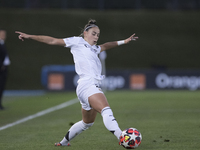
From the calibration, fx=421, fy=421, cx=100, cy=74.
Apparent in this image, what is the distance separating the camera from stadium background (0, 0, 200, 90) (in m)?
27.9

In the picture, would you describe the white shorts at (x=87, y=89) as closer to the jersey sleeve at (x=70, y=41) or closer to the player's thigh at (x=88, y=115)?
the player's thigh at (x=88, y=115)

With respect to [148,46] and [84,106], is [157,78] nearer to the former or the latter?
[148,46]

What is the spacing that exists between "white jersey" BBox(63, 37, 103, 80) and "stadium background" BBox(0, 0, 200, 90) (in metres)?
21.6

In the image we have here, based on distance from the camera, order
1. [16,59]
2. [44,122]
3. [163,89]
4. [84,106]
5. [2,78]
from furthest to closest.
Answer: [16,59]
[163,89]
[2,78]
[44,122]
[84,106]

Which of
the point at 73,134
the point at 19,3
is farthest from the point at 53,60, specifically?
the point at 73,134

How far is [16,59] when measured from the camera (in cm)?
2762

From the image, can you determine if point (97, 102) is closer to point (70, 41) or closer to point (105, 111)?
point (105, 111)

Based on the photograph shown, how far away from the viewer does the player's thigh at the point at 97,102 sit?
19.1ft

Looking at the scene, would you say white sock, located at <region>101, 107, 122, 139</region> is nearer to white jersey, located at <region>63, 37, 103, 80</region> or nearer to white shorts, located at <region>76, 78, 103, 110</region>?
white shorts, located at <region>76, 78, 103, 110</region>

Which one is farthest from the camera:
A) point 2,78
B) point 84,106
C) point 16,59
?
point 16,59

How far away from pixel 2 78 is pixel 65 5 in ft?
52.4

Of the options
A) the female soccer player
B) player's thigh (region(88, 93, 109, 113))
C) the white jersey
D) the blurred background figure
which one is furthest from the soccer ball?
the blurred background figure

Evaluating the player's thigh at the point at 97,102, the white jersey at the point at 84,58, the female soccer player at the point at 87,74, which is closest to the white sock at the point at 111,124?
the female soccer player at the point at 87,74

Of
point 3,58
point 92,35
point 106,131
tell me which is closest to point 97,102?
point 92,35
